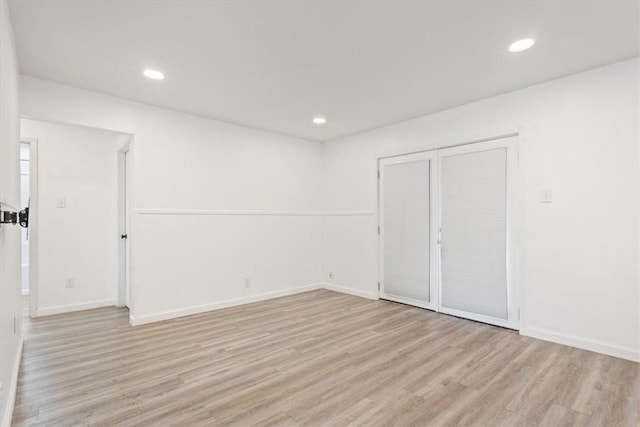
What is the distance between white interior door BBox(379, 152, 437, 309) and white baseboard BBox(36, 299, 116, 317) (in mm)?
3837

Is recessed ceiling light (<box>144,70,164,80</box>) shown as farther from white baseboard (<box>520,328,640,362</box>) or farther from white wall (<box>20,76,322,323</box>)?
white baseboard (<box>520,328,640,362</box>)

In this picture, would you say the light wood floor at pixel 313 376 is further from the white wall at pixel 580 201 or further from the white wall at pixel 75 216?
the white wall at pixel 75 216

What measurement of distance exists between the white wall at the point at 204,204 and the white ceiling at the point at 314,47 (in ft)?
1.06

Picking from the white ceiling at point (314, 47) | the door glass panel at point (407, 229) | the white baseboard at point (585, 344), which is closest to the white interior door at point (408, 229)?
the door glass panel at point (407, 229)

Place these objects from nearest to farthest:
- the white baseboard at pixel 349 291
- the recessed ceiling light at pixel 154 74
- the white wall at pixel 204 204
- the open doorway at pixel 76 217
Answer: the recessed ceiling light at pixel 154 74 < the white wall at pixel 204 204 < the open doorway at pixel 76 217 < the white baseboard at pixel 349 291

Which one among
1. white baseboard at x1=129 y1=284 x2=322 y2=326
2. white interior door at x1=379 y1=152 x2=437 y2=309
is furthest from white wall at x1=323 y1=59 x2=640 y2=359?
white baseboard at x1=129 y1=284 x2=322 y2=326

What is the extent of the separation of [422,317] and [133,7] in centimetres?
397

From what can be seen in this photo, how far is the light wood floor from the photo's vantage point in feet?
6.63

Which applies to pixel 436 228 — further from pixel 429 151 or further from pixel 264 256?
pixel 264 256

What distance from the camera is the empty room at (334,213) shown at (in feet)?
7.05

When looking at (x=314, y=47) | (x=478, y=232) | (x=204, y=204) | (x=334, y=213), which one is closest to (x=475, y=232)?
(x=478, y=232)

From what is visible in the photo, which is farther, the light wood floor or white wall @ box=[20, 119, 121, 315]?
white wall @ box=[20, 119, 121, 315]

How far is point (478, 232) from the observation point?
3.77m

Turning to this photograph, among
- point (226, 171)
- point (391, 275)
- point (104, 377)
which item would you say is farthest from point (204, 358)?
point (391, 275)
